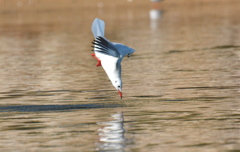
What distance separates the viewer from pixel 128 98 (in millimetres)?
16203

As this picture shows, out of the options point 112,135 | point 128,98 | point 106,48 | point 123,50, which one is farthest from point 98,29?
point 112,135

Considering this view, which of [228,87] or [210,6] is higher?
[210,6]

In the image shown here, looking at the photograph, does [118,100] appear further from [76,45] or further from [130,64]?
[76,45]

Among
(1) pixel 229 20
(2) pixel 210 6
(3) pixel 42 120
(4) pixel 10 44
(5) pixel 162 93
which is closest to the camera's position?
(3) pixel 42 120

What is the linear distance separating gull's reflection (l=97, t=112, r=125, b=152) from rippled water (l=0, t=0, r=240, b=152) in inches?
0.5

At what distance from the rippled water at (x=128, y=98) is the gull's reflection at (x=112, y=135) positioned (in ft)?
0.04

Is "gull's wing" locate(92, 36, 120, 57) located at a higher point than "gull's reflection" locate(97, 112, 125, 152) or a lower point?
higher

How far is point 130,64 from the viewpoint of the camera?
24.0 m

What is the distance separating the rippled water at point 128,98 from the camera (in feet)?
37.9

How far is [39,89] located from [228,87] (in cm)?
406

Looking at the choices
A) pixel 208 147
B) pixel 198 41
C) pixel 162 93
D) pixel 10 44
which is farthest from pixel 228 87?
pixel 10 44

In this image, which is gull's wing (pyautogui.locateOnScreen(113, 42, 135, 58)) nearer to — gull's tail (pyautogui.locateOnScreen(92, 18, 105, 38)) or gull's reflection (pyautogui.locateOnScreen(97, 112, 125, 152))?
gull's tail (pyautogui.locateOnScreen(92, 18, 105, 38))

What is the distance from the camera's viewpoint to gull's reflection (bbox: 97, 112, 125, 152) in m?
10.9

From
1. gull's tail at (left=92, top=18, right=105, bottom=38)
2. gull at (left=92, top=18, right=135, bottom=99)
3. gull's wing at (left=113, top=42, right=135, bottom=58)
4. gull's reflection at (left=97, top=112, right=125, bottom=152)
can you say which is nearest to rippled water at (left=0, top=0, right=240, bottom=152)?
gull's reflection at (left=97, top=112, right=125, bottom=152)
